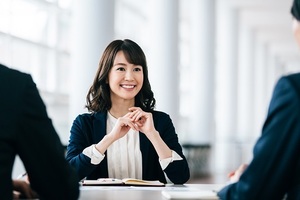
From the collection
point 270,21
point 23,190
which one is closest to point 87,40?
point 23,190

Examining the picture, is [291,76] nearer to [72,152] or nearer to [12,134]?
[12,134]

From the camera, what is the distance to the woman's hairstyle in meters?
3.74

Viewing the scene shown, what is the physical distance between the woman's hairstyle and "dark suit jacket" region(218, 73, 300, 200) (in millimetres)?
1577

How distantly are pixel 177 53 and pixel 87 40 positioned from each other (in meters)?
3.32

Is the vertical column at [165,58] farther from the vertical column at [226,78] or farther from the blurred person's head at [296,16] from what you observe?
the blurred person's head at [296,16]

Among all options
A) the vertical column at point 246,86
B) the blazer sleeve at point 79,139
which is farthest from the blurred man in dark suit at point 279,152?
the vertical column at point 246,86

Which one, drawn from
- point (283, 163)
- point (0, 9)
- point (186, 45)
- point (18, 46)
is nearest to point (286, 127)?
point (283, 163)

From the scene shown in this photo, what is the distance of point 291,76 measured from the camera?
2234mm

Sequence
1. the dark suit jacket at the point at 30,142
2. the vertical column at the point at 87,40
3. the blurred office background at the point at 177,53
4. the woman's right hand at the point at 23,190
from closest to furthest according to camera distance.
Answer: the dark suit jacket at the point at 30,142 < the woman's right hand at the point at 23,190 < the vertical column at the point at 87,40 < the blurred office background at the point at 177,53

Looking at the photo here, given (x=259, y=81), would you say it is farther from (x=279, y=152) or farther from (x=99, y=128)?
(x=279, y=152)

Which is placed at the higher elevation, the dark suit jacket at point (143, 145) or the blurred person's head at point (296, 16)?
the blurred person's head at point (296, 16)

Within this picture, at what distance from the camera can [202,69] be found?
14188 millimetres

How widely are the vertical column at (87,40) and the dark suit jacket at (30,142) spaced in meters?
4.77

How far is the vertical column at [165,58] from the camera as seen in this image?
10.1 meters
